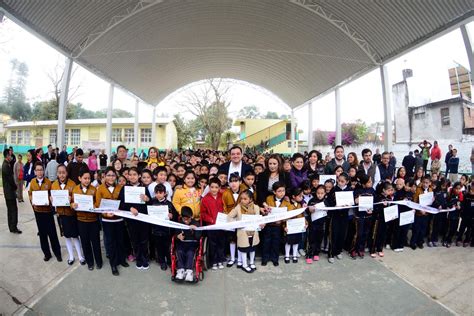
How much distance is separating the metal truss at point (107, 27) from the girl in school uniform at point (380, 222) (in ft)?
36.7

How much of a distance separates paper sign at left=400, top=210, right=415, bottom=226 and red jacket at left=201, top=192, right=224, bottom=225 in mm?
3302

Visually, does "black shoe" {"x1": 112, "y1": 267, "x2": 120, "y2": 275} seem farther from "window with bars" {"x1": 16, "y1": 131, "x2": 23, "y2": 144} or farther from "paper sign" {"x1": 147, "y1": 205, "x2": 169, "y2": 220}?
"window with bars" {"x1": 16, "y1": 131, "x2": 23, "y2": 144}

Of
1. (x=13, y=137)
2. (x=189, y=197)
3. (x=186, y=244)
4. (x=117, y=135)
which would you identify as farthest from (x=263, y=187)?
(x=13, y=137)

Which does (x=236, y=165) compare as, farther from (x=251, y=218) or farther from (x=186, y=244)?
(x=186, y=244)

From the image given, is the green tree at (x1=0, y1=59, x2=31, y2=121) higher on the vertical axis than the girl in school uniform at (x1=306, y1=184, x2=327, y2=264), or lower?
higher

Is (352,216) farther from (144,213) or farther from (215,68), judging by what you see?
(215,68)

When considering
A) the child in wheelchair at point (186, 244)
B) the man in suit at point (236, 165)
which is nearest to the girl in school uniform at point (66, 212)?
the child in wheelchair at point (186, 244)

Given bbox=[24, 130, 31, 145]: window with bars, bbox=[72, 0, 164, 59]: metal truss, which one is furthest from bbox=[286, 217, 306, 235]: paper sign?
bbox=[24, 130, 31, 145]: window with bars

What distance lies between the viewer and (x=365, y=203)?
4543 millimetres

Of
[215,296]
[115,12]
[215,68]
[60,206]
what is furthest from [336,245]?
[215,68]

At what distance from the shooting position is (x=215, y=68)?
23.1 m

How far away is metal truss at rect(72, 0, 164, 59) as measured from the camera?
444 inches

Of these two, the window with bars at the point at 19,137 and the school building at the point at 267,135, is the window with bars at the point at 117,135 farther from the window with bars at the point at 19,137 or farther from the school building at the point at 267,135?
the school building at the point at 267,135

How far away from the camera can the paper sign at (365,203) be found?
178 inches
